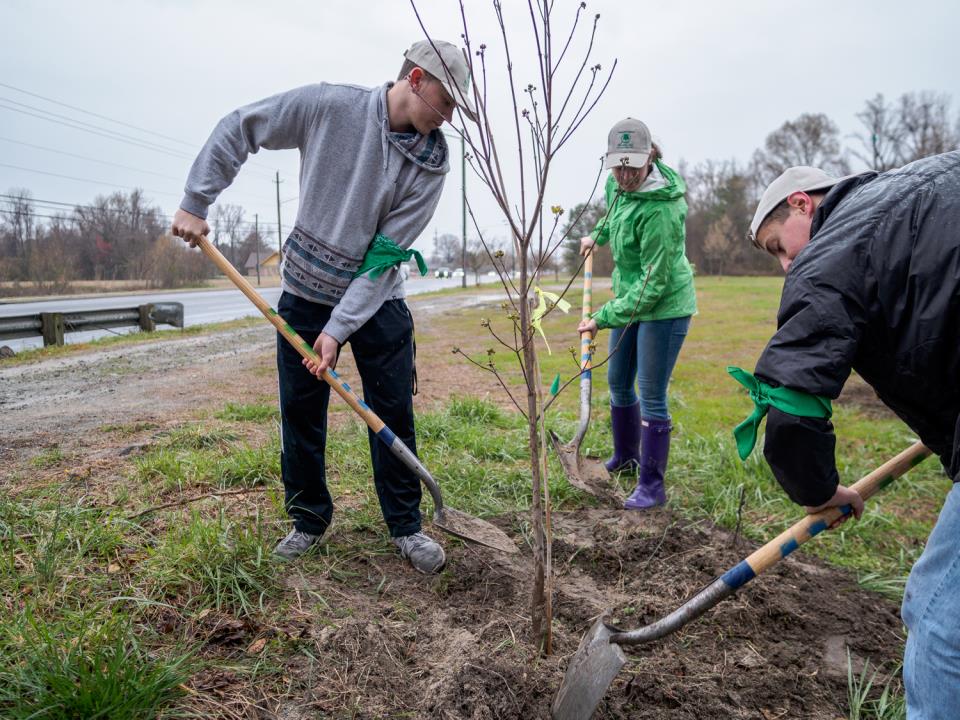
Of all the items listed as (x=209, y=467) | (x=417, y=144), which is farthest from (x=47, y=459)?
(x=417, y=144)

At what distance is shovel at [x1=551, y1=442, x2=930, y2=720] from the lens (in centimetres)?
191

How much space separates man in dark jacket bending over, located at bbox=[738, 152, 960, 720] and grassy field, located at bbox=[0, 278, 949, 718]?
3.06 ft

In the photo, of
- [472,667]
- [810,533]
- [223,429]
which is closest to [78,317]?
[223,429]

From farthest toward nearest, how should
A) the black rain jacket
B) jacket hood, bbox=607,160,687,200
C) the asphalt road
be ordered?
the asphalt road → jacket hood, bbox=607,160,687,200 → the black rain jacket

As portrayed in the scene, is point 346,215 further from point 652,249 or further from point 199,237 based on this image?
point 652,249

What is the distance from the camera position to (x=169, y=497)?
11.3ft

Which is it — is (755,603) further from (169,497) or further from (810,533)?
(169,497)

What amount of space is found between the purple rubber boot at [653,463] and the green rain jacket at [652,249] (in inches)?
25.2

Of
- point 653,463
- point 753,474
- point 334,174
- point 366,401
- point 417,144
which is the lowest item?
point 753,474

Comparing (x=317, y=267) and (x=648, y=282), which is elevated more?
(x=317, y=267)

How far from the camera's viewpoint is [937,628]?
1.37 metres

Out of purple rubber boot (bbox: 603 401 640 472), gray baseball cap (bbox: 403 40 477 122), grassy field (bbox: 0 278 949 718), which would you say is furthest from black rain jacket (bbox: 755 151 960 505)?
purple rubber boot (bbox: 603 401 640 472)

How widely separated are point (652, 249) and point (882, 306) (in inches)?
85.2

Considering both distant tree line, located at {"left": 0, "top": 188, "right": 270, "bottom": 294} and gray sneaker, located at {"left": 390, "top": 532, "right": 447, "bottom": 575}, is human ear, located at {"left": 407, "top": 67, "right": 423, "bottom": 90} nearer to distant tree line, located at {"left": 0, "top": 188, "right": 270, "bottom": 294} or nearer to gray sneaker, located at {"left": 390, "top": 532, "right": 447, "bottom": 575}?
gray sneaker, located at {"left": 390, "top": 532, "right": 447, "bottom": 575}
